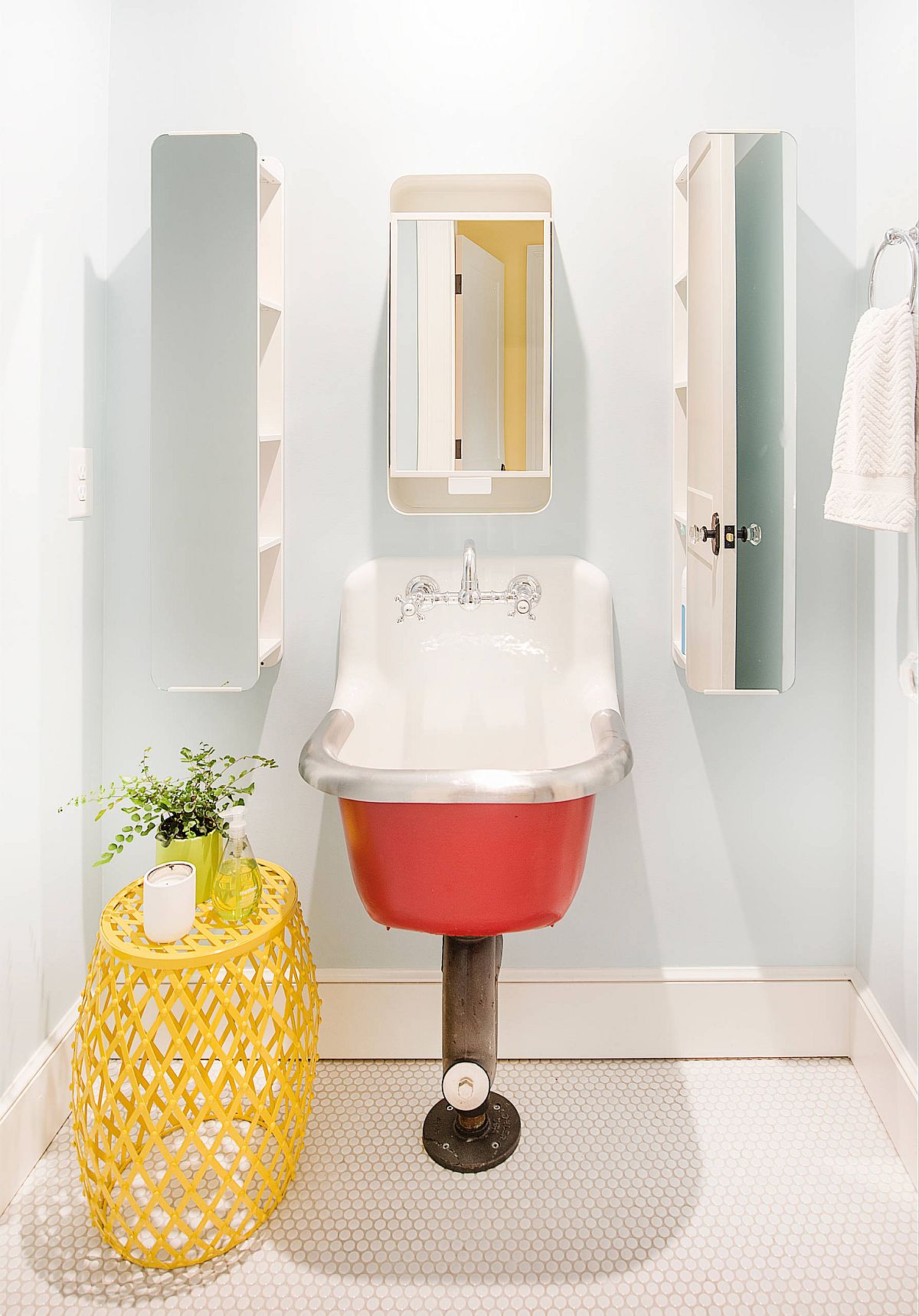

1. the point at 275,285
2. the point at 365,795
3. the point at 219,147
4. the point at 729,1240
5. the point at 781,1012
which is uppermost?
the point at 219,147

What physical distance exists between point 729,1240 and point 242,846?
0.97m

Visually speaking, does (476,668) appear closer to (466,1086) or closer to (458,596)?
(458,596)

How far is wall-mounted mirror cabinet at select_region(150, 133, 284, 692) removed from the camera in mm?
1780

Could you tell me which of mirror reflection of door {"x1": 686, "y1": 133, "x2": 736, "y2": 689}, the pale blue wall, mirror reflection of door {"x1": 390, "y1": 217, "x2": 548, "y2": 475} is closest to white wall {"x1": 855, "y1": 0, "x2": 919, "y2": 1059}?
the pale blue wall

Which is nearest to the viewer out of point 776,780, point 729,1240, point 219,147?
point 729,1240

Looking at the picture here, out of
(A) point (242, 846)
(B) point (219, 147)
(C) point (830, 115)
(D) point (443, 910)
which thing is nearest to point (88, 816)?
(A) point (242, 846)

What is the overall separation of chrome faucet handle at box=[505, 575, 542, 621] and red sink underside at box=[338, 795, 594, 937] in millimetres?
477

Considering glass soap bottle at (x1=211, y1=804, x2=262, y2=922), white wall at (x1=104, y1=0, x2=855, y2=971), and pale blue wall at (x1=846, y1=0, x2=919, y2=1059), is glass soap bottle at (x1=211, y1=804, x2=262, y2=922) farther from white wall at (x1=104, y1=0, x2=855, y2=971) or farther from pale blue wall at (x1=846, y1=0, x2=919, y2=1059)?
pale blue wall at (x1=846, y1=0, x2=919, y2=1059)

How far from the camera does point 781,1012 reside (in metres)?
2.05

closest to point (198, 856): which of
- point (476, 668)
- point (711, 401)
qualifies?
point (476, 668)

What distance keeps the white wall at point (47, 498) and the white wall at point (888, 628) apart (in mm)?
1384

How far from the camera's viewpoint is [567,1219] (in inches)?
64.3

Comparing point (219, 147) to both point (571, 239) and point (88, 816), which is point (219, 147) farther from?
point (88, 816)

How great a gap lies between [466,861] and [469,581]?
561 millimetres
